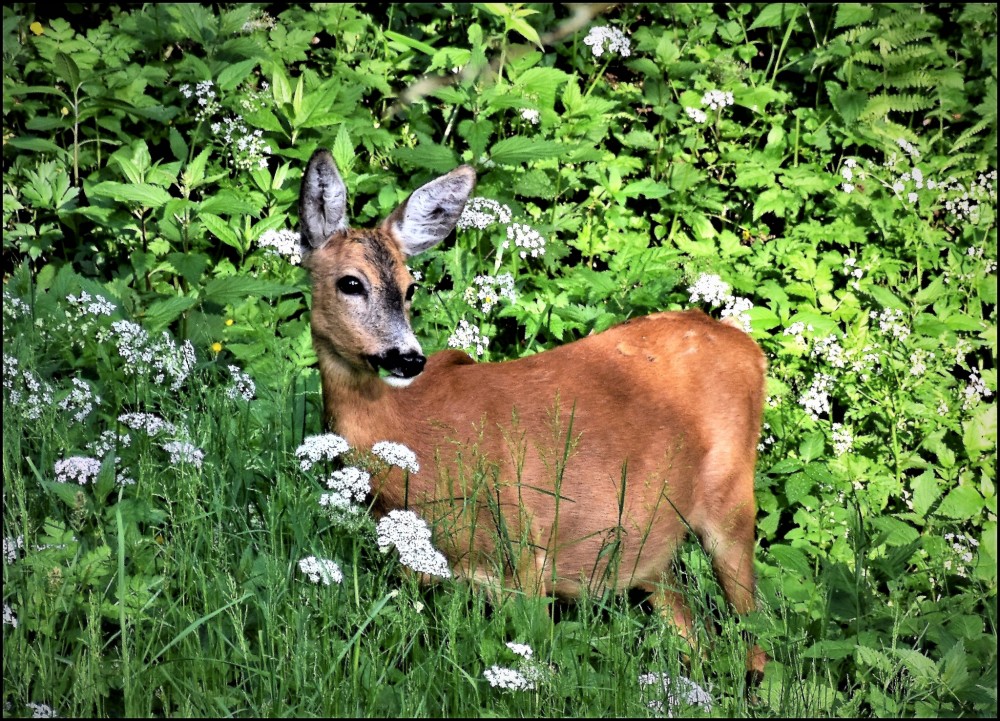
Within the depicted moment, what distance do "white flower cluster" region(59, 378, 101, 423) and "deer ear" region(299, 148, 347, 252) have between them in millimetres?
875

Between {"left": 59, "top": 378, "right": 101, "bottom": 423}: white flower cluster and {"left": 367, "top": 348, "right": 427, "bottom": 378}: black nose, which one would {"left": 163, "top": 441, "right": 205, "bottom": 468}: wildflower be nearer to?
{"left": 59, "top": 378, "right": 101, "bottom": 423}: white flower cluster

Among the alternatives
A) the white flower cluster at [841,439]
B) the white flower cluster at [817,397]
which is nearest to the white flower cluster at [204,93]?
the white flower cluster at [817,397]

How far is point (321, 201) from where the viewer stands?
12.9 feet

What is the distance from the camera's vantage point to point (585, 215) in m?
5.80

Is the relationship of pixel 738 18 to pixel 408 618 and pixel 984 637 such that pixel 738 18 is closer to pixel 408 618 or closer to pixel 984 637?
pixel 984 637

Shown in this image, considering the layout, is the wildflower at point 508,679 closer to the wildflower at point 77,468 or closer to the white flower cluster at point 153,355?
the wildflower at point 77,468

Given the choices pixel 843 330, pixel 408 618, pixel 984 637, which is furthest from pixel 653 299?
pixel 408 618

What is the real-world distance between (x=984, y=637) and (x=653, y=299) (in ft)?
7.16

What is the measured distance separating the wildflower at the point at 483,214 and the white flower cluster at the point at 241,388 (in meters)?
1.08

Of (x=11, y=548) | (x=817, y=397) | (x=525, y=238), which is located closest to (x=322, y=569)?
(x=11, y=548)

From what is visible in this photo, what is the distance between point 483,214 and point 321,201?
2.99 ft

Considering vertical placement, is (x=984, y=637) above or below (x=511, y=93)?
below

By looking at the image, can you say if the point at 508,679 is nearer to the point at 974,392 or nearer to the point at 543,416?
the point at 543,416

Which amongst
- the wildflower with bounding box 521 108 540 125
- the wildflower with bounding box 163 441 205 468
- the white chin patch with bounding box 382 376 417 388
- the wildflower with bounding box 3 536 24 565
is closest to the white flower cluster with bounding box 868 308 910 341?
the wildflower with bounding box 521 108 540 125
